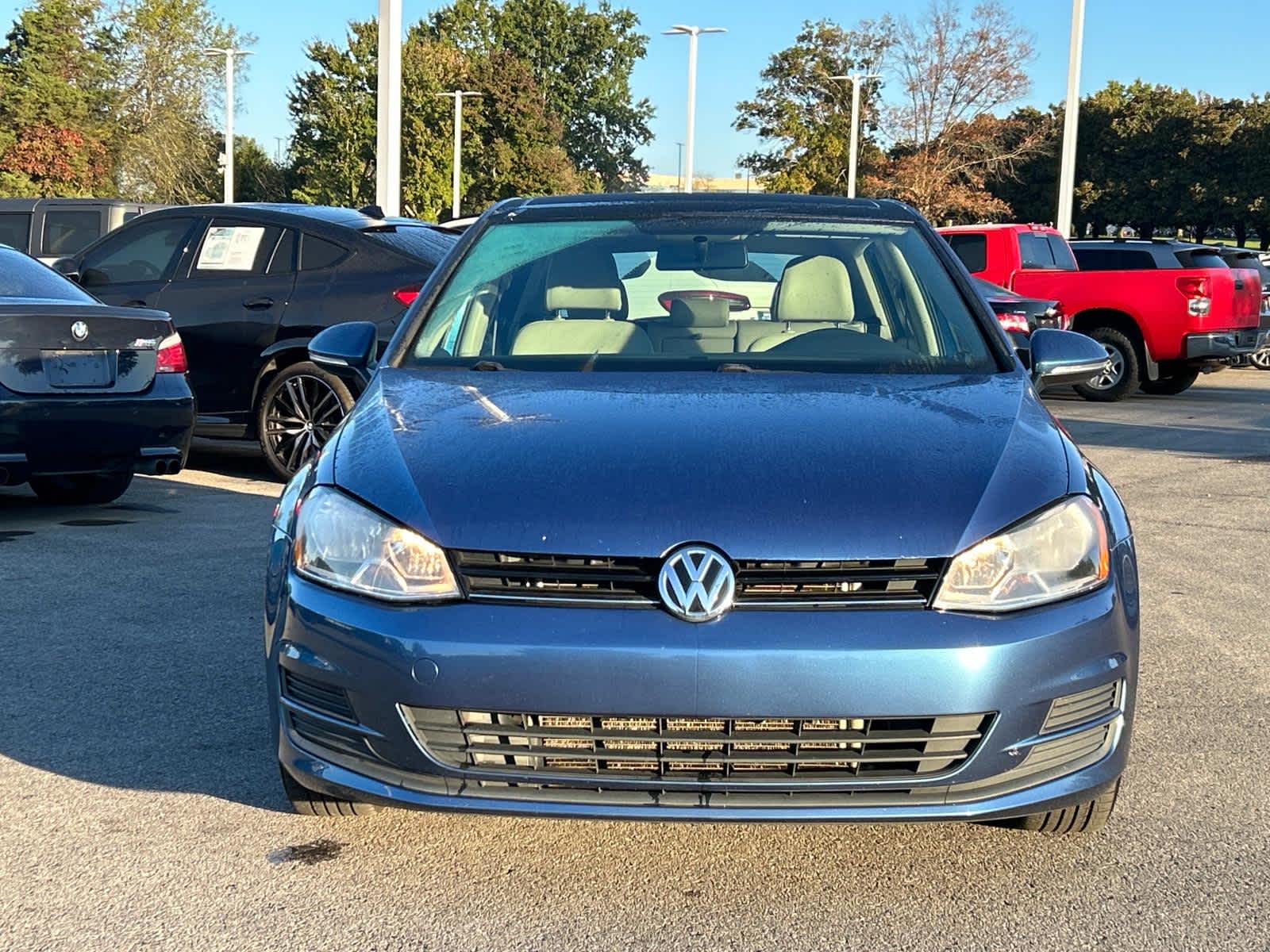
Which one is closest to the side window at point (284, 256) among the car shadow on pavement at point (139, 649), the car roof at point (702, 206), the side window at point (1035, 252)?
the car shadow on pavement at point (139, 649)

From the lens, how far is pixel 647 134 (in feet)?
286

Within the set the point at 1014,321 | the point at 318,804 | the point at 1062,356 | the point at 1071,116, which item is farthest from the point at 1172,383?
the point at 318,804

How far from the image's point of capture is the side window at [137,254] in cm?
929

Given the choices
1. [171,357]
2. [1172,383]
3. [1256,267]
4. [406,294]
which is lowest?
[1172,383]

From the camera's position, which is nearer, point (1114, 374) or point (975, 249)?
point (1114, 374)

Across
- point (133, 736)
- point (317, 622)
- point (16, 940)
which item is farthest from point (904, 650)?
point (133, 736)

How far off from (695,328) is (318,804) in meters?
1.74

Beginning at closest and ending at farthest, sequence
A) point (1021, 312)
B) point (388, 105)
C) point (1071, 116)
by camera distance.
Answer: point (1021, 312) → point (388, 105) → point (1071, 116)

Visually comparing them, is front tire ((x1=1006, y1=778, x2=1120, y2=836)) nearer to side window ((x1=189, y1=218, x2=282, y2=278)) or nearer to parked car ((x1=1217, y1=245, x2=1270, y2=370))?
side window ((x1=189, y1=218, x2=282, y2=278))

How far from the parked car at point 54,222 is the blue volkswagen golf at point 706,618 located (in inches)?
468

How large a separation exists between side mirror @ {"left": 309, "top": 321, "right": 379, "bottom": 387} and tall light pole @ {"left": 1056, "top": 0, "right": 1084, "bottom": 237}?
21236mm

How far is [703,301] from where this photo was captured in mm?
4367

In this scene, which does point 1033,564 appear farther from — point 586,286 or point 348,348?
point 348,348

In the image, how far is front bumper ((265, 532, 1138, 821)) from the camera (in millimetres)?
2729
